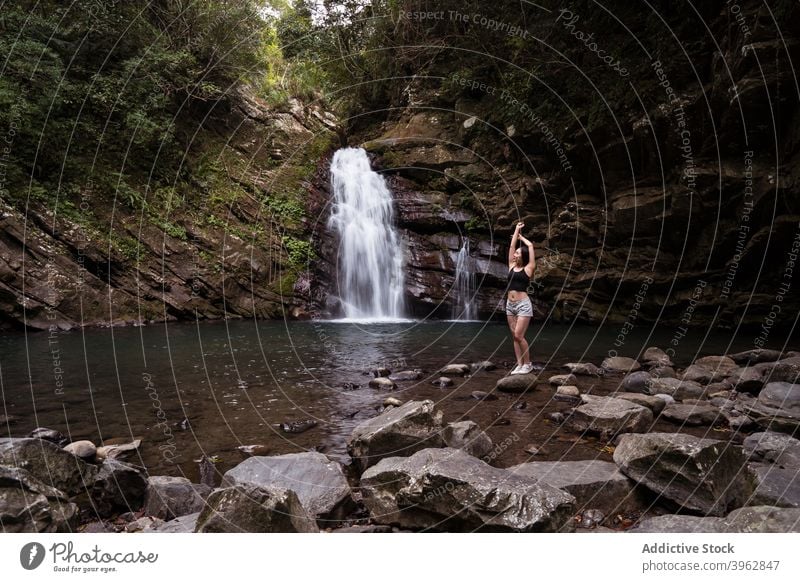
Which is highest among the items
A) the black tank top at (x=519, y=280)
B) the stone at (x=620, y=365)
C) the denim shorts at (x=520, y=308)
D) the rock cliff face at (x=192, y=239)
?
the rock cliff face at (x=192, y=239)

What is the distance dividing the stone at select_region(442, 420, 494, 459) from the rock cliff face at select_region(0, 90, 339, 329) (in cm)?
1360

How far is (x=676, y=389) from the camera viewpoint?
640 cm

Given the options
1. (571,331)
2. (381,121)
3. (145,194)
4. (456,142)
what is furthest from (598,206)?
(145,194)

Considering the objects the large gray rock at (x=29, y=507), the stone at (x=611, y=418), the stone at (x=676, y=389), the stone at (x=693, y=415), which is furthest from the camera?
the stone at (x=676, y=389)

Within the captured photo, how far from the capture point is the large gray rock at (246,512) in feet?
7.87

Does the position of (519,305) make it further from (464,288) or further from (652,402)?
(464,288)

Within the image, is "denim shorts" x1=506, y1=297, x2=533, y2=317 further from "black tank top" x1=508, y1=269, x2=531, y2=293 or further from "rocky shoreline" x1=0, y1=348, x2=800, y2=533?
"rocky shoreline" x1=0, y1=348, x2=800, y2=533

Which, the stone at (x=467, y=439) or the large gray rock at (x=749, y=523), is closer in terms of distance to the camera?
the large gray rock at (x=749, y=523)

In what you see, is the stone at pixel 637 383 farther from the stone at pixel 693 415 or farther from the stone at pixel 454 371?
the stone at pixel 454 371

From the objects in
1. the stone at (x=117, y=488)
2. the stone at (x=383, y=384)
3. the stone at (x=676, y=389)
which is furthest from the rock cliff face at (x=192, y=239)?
the stone at (x=676, y=389)

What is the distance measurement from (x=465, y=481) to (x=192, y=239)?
56.0 feet

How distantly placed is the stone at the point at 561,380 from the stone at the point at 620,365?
1193 mm

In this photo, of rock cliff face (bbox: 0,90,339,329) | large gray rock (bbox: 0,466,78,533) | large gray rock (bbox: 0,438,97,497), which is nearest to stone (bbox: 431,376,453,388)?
large gray rock (bbox: 0,438,97,497)

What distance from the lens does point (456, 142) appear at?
62.4 ft
